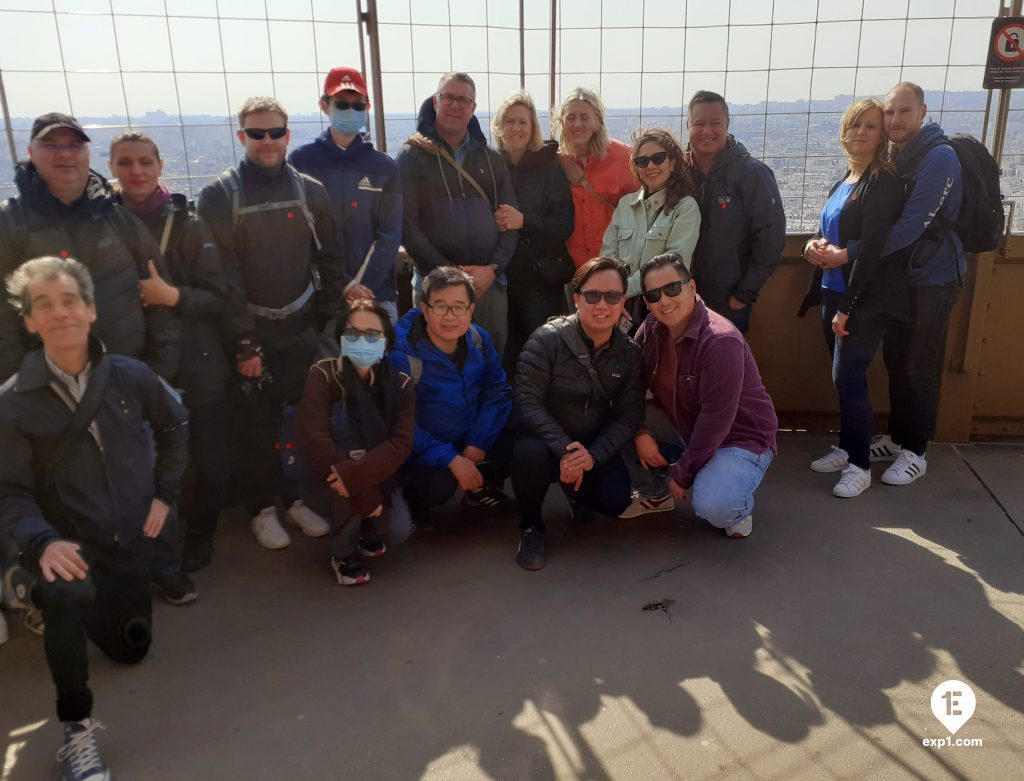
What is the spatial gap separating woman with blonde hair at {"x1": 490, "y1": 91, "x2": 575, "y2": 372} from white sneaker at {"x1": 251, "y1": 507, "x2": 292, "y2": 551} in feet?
5.16

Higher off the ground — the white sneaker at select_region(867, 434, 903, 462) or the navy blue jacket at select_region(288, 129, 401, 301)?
the navy blue jacket at select_region(288, 129, 401, 301)

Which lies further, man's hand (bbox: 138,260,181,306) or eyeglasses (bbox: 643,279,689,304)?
eyeglasses (bbox: 643,279,689,304)

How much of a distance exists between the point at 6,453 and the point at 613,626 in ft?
6.60

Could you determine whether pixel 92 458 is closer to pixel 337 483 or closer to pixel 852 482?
pixel 337 483

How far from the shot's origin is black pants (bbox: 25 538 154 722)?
2.28 m

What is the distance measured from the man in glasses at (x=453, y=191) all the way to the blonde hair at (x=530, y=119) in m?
0.14

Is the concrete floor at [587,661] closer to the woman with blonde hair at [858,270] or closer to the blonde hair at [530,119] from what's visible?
the woman with blonde hair at [858,270]

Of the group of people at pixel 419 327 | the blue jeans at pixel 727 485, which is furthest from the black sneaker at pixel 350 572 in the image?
the blue jeans at pixel 727 485

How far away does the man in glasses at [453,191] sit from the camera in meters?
3.93

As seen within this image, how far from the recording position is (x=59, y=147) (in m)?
2.83

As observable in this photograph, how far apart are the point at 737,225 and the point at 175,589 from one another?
290 centimetres

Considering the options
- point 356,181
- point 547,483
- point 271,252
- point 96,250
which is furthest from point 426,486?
point 96,250

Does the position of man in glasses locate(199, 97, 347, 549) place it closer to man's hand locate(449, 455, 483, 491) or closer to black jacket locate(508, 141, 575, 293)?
man's hand locate(449, 455, 483, 491)

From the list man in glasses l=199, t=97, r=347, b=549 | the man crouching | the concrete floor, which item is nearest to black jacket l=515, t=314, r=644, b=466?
the concrete floor
